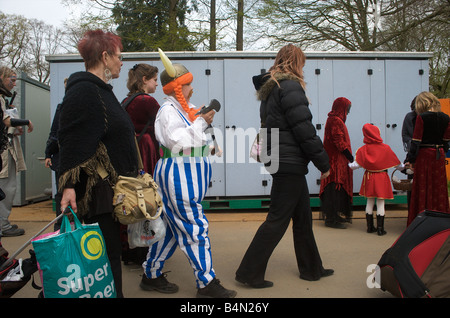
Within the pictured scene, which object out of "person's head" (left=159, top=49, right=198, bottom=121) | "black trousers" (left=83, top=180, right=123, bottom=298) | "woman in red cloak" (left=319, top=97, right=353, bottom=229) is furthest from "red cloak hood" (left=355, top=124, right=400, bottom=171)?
"black trousers" (left=83, top=180, right=123, bottom=298)

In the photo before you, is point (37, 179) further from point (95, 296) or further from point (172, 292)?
point (95, 296)

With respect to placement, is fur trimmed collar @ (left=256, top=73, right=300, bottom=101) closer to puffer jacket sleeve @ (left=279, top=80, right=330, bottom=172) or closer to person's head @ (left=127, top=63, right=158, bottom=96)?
puffer jacket sleeve @ (left=279, top=80, right=330, bottom=172)

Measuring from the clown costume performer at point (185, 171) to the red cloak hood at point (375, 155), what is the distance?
9.81 feet

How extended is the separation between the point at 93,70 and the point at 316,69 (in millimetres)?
4690

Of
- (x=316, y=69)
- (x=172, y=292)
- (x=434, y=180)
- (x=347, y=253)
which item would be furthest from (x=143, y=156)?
(x=316, y=69)

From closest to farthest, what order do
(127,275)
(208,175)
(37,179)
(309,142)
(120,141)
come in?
1. (120,141)
2. (208,175)
3. (309,142)
4. (127,275)
5. (37,179)

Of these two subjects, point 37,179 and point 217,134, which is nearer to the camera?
point 217,134

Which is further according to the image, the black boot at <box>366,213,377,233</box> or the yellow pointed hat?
the black boot at <box>366,213,377,233</box>

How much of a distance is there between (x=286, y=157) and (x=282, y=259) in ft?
4.26

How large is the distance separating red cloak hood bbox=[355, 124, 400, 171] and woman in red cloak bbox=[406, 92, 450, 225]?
1.40 feet

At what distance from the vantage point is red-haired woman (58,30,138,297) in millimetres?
1975

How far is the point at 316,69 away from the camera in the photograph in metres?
6.15

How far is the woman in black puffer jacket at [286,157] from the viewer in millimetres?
2957

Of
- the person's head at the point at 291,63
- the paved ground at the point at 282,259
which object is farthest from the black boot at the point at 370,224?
the person's head at the point at 291,63
